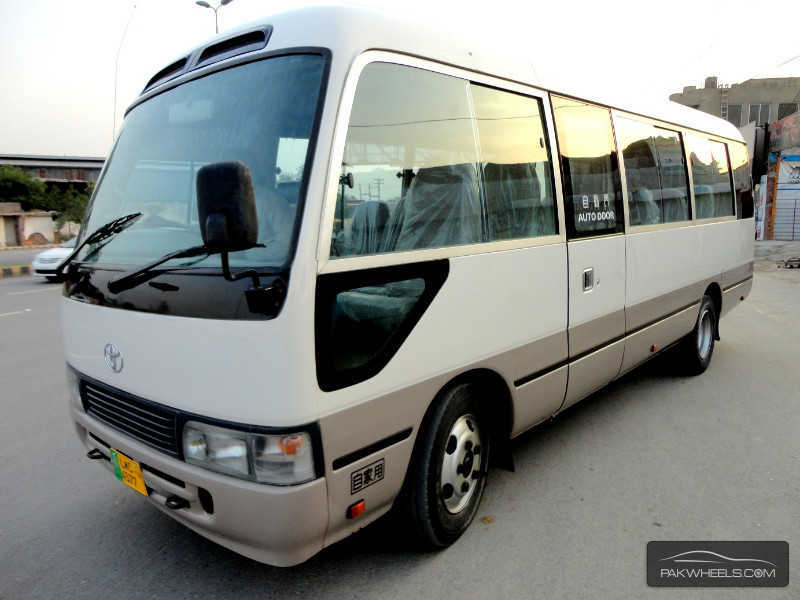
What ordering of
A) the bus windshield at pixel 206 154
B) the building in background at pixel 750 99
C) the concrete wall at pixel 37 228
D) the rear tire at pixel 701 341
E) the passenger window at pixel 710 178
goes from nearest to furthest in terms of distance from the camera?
the bus windshield at pixel 206 154 < the passenger window at pixel 710 178 < the rear tire at pixel 701 341 < the concrete wall at pixel 37 228 < the building in background at pixel 750 99

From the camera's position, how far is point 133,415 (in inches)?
99.0

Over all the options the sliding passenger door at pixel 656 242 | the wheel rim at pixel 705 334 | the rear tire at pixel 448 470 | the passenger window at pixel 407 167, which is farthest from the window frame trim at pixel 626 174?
the rear tire at pixel 448 470

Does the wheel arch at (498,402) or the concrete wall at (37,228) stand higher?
the concrete wall at (37,228)

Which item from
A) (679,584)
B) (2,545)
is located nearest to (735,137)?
(679,584)

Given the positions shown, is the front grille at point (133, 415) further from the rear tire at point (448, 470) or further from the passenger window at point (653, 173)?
the passenger window at point (653, 173)

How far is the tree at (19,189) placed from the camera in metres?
41.7

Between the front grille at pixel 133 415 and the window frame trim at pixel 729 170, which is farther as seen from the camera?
the window frame trim at pixel 729 170

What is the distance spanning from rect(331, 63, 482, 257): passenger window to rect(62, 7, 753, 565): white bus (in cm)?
1

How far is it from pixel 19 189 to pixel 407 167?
49353mm

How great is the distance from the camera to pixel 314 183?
84.0 inches

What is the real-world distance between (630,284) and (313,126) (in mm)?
2929

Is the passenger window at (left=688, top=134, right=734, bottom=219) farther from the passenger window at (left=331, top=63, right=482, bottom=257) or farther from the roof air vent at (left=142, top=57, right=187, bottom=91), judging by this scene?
the roof air vent at (left=142, top=57, right=187, bottom=91)

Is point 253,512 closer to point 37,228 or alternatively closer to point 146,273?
point 146,273

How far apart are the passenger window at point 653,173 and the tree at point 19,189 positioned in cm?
4749
